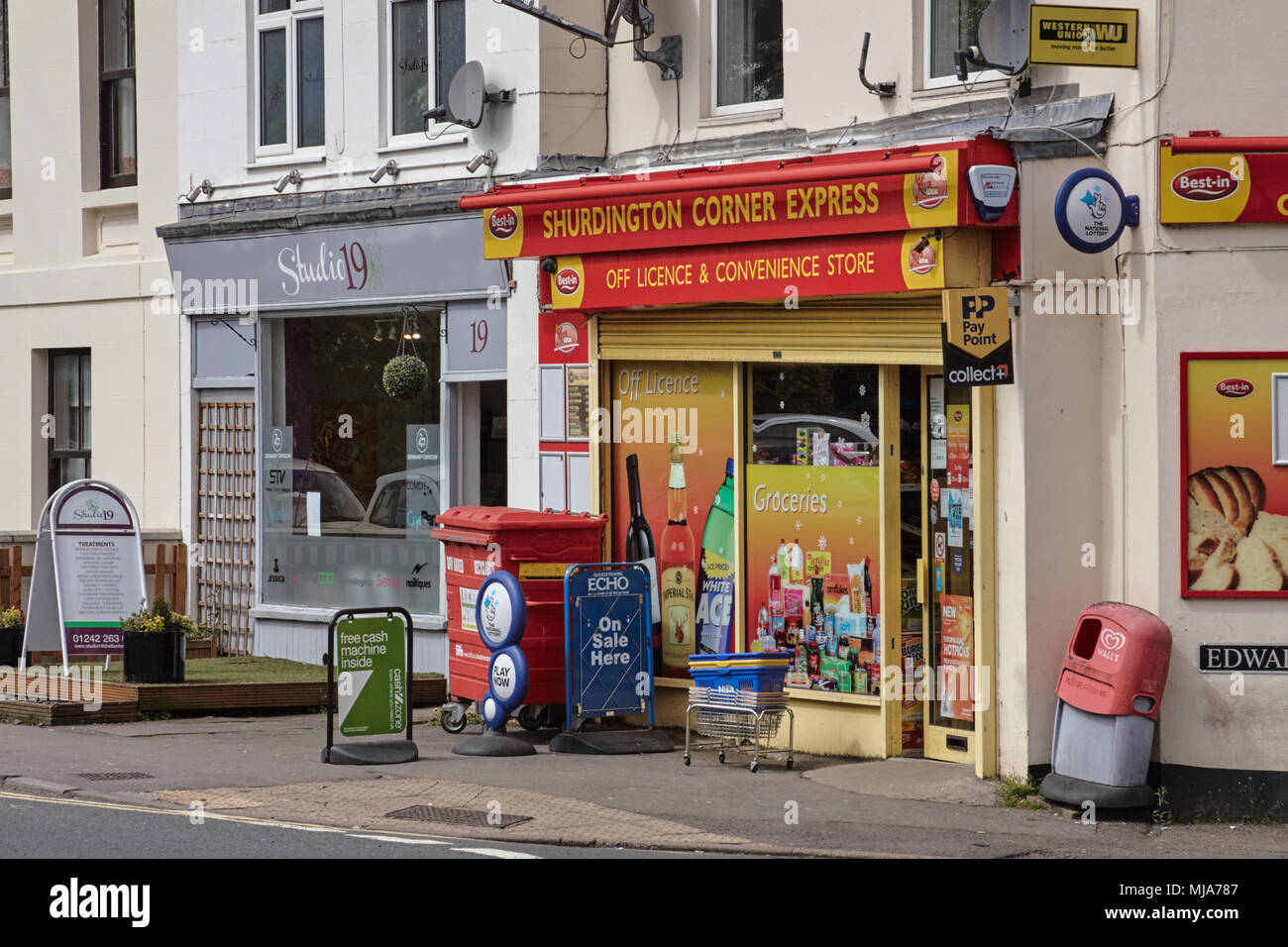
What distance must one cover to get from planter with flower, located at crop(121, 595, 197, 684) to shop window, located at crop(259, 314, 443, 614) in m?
2.17

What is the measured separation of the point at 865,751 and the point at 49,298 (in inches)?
426

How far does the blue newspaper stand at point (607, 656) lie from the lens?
1220 centimetres

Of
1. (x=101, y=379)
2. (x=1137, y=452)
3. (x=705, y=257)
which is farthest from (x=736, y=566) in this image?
(x=101, y=379)

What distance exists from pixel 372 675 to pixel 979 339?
4.69 metres

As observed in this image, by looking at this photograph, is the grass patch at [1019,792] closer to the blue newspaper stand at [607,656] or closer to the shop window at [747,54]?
the blue newspaper stand at [607,656]

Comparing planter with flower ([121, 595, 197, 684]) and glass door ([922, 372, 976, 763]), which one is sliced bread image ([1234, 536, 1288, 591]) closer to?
glass door ([922, 372, 976, 763])

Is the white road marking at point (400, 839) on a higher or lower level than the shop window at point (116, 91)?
lower

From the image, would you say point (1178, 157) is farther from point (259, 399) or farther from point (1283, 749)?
point (259, 399)

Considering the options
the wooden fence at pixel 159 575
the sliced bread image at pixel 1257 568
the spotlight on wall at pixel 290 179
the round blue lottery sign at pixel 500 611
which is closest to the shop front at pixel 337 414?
the wooden fence at pixel 159 575

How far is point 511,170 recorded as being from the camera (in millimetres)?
14250

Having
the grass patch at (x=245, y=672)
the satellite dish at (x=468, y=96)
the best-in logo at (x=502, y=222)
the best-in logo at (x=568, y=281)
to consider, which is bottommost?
the grass patch at (x=245, y=672)

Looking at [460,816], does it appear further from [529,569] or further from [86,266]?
[86,266]

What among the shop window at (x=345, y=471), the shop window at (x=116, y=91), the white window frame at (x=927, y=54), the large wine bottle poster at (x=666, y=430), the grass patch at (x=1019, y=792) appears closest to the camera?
the grass patch at (x=1019, y=792)

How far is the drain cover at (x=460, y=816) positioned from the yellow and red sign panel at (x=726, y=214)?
4.52 metres
